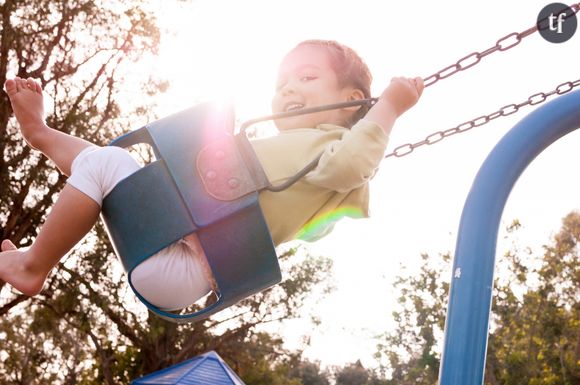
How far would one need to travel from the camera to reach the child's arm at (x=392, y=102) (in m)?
1.67

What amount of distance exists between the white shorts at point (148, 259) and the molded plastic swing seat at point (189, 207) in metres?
0.04

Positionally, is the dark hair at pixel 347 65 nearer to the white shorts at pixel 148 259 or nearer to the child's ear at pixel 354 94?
the child's ear at pixel 354 94

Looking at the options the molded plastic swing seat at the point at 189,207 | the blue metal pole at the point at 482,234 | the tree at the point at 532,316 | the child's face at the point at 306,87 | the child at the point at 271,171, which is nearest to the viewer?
the blue metal pole at the point at 482,234

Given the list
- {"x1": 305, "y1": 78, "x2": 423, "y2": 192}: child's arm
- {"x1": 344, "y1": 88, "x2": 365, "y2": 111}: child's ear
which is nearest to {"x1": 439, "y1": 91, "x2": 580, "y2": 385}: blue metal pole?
{"x1": 305, "y1": 78, "x2": 423, "y2": 192}: child's arm

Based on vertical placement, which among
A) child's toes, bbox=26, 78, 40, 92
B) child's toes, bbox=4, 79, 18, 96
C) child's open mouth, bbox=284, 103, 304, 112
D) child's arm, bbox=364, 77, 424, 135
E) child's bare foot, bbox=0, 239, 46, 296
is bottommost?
child's bare foot, bbox=0, 239, 46, 296

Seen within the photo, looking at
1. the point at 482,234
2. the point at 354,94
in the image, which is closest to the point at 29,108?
the point at 354,94

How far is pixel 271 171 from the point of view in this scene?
1.68m

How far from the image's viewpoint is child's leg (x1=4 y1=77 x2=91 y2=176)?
1.77m

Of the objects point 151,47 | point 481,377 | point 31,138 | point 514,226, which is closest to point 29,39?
point 151,47

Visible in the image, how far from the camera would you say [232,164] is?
5.01ft

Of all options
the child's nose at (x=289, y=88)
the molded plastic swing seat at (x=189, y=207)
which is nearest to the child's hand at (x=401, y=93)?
the child's nose at (x=289, y=88)

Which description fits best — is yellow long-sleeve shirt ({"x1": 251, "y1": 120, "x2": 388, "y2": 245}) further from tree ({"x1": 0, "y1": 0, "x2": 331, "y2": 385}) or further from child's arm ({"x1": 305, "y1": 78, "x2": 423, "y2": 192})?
tree ({"x1": 0, "y1": 0, "x2": 331, "y2": 385})

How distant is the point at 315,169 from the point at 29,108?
0.83 meters

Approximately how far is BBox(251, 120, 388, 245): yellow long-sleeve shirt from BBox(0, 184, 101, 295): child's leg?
0.44m
